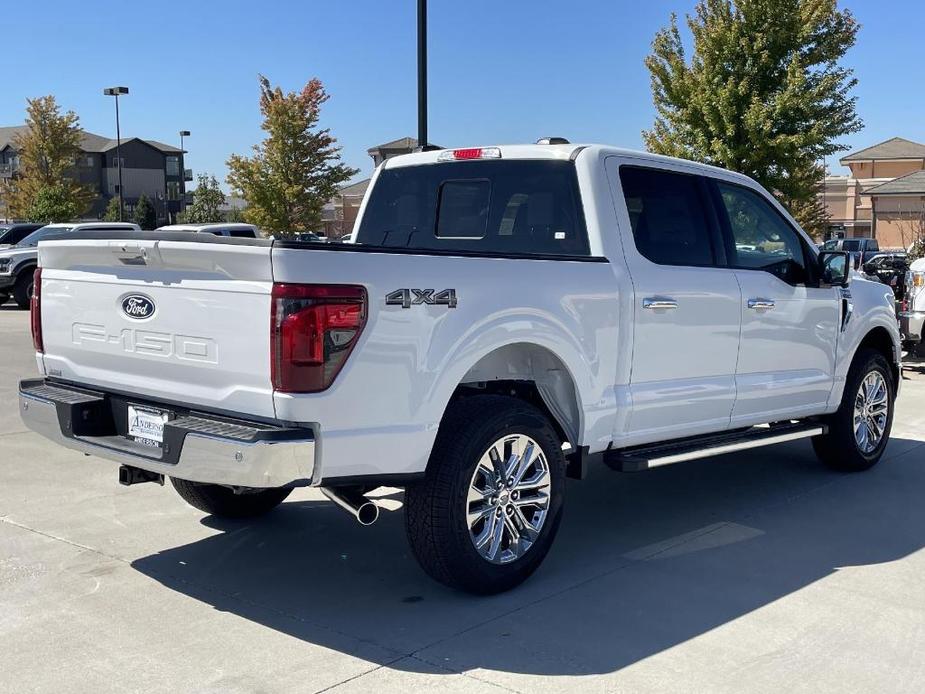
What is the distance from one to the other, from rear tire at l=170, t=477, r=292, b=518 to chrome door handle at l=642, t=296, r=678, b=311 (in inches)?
85.7

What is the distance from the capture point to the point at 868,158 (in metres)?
70.2

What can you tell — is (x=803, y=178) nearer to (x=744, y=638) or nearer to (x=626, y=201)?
(x=626, y=201)

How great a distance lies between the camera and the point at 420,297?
4.22 metres

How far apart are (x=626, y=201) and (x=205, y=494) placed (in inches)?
110

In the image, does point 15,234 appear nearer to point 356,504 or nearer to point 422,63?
point 422,63

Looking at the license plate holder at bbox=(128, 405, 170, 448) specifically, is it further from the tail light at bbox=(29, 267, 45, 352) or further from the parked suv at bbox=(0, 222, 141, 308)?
the parked suv at bbox=(0, 222, 141, 308)

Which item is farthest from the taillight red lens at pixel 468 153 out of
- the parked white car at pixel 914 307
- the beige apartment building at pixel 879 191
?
the beige apartment building at pixel 879 191

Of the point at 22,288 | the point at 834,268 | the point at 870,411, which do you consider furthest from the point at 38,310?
the point at 22,288

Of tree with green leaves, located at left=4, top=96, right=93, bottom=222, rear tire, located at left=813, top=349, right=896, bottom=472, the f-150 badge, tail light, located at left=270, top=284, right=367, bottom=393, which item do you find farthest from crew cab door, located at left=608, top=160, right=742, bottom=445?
tree with green leaves, located at left=4, top=96, right=93, bottom=222

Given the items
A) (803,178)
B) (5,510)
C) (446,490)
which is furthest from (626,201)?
(803,178)

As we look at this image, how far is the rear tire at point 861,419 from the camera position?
7125 millimetres

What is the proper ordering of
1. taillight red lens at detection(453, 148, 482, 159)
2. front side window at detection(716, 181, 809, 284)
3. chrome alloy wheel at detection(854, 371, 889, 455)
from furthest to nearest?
chrome alloy wheel at detection(854, 371, 889, 455), front side window at detection(716, 181, 809, 284), taillight red lens at detection(453, 148, 482, 159)

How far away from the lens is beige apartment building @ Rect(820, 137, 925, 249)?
53.2 m

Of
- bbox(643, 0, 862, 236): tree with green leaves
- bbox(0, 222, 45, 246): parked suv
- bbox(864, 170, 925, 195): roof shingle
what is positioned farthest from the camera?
bbox(864, 170, 925, 195): roof shingle
